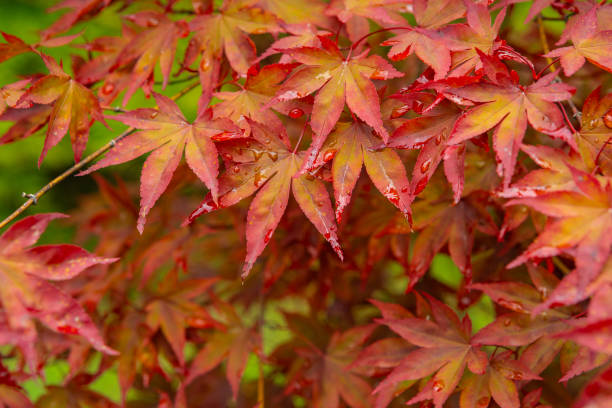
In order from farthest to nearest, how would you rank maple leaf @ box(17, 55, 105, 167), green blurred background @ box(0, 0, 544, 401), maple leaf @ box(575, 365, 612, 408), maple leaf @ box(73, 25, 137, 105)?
green blurred background @ box(0, 0, 544, 401) < maple leaf @ box(73, 25, 137, 105) < maple leaf @ box(17, 55, 105, 167) < maple leaf @ box(575, 365, 612, 408)

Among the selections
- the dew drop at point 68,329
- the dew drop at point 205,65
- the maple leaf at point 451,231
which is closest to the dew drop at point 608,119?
the maple leaf at point 451,231

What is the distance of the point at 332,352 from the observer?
1.30 meters

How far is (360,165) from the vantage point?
0.82m

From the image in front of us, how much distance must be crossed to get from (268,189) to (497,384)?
1.67 ft

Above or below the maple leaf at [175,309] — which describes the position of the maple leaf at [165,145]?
above

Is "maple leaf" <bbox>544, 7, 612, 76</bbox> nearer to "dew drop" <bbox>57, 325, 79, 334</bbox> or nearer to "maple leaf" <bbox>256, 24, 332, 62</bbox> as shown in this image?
"maple leaf" <bbox>256, 24, 332, 62</bbox>

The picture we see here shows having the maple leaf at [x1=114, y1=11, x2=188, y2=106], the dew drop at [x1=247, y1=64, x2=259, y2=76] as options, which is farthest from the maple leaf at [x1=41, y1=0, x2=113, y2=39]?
the dew drop at [x1=247, y1=64, x2=259, y2=76]

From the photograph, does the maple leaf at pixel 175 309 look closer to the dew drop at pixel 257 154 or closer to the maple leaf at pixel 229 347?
the maple leaf at pixel 229 347

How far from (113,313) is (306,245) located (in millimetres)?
533

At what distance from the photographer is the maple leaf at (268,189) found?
0.82 meters

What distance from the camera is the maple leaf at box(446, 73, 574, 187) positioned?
0.74 m

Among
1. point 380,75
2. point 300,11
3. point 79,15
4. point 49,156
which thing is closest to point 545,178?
point 380,75

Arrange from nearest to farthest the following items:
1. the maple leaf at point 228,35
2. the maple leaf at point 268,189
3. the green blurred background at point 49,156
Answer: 1. the maple leaf at point 268,189
2. the maple leaf at point 228,35
3. the green blurred background at point 49,156

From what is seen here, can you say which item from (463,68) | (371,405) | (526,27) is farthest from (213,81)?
(526,27)
